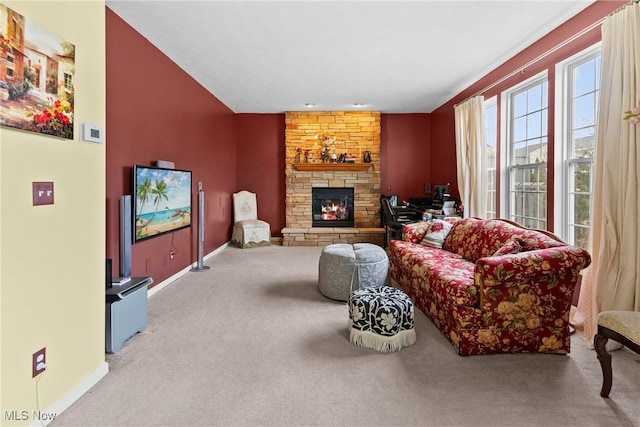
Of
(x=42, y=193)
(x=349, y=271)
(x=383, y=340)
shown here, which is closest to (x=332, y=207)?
(x=349, y=271)

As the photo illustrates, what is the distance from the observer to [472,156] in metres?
4.64

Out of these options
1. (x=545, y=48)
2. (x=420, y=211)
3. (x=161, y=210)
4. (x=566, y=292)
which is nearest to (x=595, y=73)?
(x=545, y=48)

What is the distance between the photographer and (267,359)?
2.30 metres

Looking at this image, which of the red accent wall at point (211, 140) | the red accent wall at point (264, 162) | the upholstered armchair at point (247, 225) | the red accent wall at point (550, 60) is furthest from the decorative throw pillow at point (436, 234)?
the red accent wall at point (264, 162)

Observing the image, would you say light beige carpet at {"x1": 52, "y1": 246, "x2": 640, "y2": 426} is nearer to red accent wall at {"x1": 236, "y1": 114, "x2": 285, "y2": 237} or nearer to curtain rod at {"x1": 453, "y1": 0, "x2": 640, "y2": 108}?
curtain rod at {"x1": 453, "y1": 0, "x2": 640, "y2": 108}

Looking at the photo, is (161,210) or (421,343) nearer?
(421,343)

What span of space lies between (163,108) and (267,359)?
314 centimetres

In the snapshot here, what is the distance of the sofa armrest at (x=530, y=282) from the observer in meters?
2.17

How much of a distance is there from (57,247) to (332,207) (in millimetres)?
5790

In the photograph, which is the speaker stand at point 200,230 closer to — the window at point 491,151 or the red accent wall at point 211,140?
the red accent wall at point 211,140

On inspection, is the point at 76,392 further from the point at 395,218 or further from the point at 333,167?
the point at 333,167

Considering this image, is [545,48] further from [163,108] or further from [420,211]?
[163,108]

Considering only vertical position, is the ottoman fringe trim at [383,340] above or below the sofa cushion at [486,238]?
below

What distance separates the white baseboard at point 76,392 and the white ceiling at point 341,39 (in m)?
2.88
